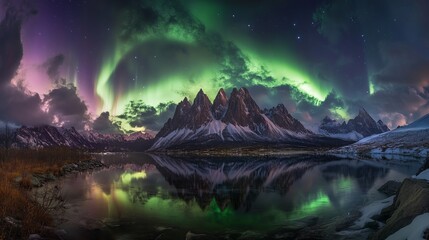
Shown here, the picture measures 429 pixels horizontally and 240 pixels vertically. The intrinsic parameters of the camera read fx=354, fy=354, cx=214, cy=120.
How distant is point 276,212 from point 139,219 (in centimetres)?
1250

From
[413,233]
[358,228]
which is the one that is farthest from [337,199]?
[413,233]

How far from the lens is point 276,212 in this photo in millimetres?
32938

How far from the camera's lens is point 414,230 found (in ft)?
50.7

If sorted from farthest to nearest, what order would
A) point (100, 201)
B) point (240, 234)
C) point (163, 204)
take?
point (100, 201), point (163, 204), point (240, 234)

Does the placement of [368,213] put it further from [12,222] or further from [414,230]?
[12,222]

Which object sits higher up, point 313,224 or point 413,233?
point 413,233

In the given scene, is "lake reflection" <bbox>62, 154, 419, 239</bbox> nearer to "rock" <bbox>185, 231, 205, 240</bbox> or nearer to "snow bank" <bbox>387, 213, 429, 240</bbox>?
"rock" <bbox>185, 231, 205, 240</bbox>

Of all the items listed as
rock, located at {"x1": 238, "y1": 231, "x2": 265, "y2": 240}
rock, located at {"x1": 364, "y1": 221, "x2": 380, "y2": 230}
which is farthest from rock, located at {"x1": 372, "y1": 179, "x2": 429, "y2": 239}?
rock, located at {"x1": 238, "y1": 231, "x2": 265, "y2": 240}

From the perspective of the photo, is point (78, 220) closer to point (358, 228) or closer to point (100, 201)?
point (100, 201)

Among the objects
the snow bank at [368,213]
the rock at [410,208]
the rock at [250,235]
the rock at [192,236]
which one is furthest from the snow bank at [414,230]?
the rock at [192,236]

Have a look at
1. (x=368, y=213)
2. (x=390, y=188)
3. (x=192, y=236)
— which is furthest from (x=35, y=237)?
(x=390, y=188)

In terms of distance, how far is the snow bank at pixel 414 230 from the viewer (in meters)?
14.6

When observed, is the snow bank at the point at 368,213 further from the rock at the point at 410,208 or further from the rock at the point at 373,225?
the rock at the point at 410,208

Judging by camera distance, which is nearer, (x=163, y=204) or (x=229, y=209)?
(x=229, y=209)
